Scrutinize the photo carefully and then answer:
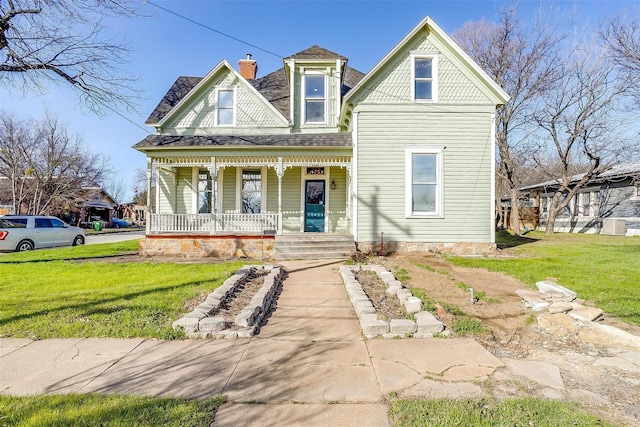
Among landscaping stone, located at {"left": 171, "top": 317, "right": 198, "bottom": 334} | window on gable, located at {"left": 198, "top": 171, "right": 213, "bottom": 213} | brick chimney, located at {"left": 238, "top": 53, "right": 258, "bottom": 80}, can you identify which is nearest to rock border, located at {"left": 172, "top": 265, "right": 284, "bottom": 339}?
landscaping stone, located at {"left": 171, "top": 317, "right": 198, "bottom": 334}

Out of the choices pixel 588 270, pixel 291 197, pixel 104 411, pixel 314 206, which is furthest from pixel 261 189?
pixel 104 411

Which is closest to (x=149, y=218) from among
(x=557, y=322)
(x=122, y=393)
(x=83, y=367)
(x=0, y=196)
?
(x=83, y=367)

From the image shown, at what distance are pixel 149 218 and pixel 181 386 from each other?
32.3ft

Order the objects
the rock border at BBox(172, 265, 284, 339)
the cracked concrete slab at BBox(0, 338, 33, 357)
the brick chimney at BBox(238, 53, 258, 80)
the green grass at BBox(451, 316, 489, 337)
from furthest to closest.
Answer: the brick chimney at BBox(238, 53, 258, 80) < the green grass at BBox(451, 316, 489, 337) < the rock border at BBox(172, 265, 284, 339) < the cracked concrete slab at BBox(0, 338, 33, 357)

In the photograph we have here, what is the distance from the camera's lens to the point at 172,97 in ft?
49.4

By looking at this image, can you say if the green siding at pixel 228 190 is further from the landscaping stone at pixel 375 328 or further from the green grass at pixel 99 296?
the landscaping stone at pixel 375 328

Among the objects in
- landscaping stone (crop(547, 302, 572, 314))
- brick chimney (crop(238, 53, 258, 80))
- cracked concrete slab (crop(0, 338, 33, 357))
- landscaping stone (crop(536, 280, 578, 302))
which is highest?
brick chimney (crop(238, 53, 258, 80))

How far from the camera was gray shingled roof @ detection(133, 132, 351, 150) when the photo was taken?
464 inches

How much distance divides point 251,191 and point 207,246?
3275 millimetres

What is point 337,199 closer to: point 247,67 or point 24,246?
point 247,67

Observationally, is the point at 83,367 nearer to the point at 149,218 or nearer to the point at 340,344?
the point at 340,344

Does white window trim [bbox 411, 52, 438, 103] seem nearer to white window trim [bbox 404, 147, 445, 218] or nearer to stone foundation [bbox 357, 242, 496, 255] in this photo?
white window trim [bbox 404, 147, 445, 218]

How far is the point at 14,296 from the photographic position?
605cm

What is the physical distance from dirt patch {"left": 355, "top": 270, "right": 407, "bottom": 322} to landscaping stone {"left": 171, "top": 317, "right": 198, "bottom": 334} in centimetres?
248
